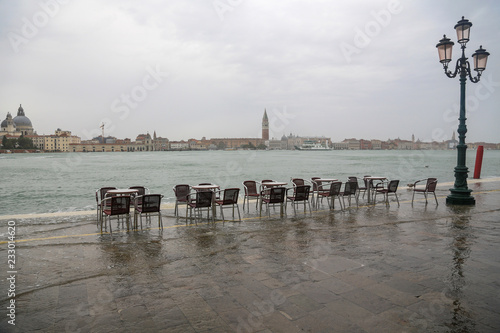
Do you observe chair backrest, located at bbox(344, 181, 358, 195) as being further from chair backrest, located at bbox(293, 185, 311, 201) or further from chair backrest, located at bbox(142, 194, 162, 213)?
chair backrest, located at bbox(142, 194, 162, 213)

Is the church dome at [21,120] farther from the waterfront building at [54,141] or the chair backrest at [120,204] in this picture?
the chair backrest at [120,204]

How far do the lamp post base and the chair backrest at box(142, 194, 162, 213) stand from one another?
834 centimetres

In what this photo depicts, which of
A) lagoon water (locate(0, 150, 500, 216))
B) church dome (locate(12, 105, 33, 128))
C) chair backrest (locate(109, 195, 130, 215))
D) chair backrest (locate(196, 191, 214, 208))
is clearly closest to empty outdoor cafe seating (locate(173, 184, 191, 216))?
chair backrest (locate(196, 191, 214, 208))

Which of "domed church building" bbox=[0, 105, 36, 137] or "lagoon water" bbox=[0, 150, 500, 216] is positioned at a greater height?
"domed church building" bbox=[0, 105, 36, 137]

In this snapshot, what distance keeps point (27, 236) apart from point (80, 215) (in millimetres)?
2124

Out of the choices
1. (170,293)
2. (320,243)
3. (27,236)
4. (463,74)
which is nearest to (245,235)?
(320,243)

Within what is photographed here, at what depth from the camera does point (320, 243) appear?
18.9ft

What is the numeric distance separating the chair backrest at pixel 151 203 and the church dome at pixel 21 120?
186918 millimetres

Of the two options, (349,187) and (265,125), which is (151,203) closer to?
(349,187)

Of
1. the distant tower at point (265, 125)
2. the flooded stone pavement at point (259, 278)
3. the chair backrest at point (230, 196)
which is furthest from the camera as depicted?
the distant tower at point (265, 125)

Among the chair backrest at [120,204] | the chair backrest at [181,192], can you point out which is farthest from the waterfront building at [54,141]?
the chair backrest at [120,204]

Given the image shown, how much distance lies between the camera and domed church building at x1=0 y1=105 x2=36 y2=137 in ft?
506

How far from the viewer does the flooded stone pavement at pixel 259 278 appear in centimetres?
313

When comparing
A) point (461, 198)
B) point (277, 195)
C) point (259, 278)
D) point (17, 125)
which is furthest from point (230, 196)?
point (17, 125)
